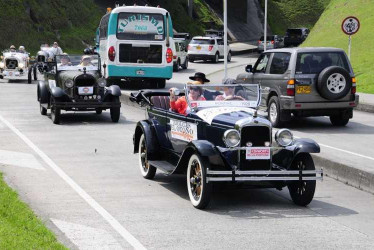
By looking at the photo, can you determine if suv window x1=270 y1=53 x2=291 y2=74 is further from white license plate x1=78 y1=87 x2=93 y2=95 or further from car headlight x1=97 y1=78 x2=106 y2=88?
white license plate x1=78 y1=87 x2=93 y2=95

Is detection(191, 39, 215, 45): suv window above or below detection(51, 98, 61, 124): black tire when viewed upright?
Result: above

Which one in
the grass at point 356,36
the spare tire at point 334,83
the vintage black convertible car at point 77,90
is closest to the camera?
the spare tire at point 334,83

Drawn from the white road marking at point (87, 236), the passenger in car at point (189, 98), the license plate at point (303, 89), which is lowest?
the white road marking at point (87, 236)

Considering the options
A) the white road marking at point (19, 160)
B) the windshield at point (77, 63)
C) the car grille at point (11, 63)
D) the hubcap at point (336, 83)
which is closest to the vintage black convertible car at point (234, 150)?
the white road marking at point (19, 160)

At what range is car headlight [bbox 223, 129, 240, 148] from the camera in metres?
10.1

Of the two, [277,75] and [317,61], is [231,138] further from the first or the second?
[277,75]

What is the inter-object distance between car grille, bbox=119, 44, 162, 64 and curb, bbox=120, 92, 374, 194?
755 inches

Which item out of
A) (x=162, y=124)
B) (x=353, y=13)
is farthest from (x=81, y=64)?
(x=353, y=13)

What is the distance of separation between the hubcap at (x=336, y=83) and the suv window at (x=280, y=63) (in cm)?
119

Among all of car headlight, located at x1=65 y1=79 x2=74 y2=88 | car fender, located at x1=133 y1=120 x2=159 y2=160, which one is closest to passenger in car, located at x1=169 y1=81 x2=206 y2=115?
car fender, located at x1=133 y1=120 x2=159 y2=160

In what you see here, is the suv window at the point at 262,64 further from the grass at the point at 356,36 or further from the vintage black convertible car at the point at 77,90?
the grass at the point at 356,36

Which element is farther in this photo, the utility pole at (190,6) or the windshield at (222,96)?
the utility pole at (190,6)

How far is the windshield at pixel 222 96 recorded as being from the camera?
37.0 ft

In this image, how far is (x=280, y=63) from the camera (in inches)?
774
